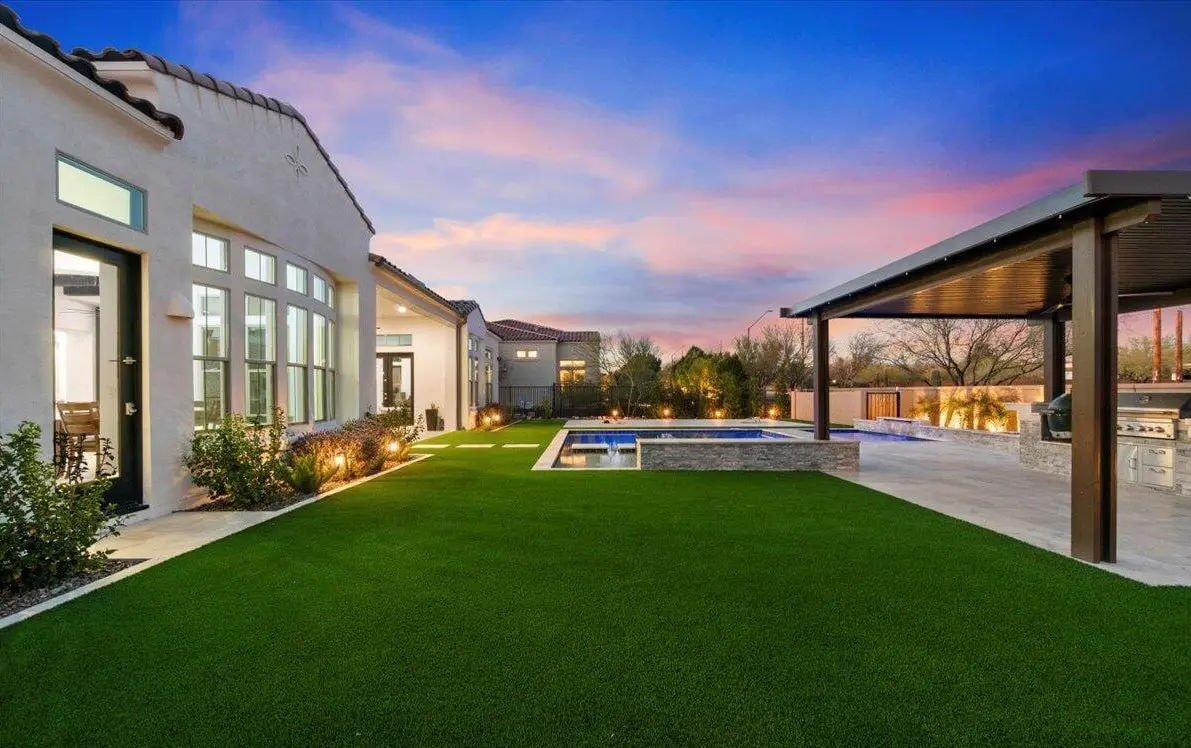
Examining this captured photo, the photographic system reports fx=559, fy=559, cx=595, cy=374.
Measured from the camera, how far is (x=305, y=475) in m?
7.62

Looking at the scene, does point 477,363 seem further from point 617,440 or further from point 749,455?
point 749,455

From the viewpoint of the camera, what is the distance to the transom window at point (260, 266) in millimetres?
8117

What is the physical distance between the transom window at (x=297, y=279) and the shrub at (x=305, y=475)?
3.04 metres

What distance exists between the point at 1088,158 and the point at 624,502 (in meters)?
15.5

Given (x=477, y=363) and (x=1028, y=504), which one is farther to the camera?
(x=477, y=363)

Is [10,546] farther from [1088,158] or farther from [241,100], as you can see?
[1088,158]

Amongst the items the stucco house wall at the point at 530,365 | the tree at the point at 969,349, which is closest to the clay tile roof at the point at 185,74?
the stucco house wall at the point at 530,365

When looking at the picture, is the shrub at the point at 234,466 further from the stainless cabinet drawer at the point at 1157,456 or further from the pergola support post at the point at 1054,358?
the pergola support post at the point at 1054,358

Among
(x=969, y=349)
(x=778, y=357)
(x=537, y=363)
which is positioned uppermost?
(x=969, y=349)

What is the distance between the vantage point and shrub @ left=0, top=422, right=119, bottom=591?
384 centimetres

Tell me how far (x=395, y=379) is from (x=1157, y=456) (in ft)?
63.1

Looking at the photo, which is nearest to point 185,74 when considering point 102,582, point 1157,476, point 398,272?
point 102,582

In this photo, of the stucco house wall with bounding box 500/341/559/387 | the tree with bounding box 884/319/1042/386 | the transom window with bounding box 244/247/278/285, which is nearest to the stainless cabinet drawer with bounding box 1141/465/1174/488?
the transom window with bounding box 244/247/278/285

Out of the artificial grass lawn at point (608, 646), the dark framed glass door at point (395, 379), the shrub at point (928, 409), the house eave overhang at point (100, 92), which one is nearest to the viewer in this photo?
the artificial grass lawn at point (608, 646)
